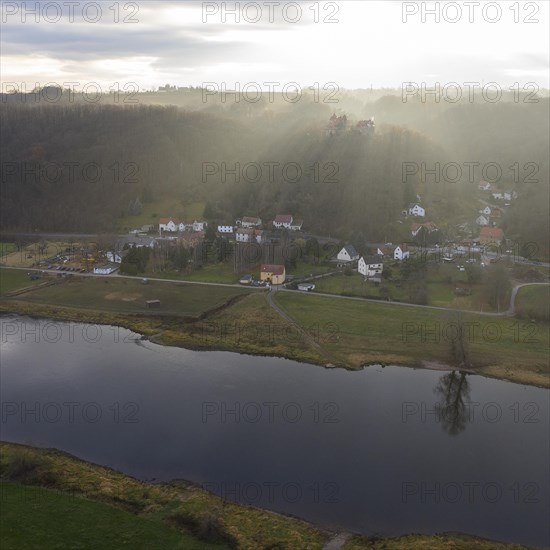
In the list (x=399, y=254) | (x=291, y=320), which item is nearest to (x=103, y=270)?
(x=291, y=320)

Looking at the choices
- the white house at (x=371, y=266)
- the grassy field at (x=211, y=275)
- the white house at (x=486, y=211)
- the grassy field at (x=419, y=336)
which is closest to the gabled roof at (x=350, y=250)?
the white house at (x=371, y=266)

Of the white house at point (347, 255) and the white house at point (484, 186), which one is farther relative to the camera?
the white house at point (484, 186)

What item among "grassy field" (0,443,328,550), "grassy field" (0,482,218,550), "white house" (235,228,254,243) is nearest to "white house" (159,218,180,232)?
"white house" (235,228,254,243)

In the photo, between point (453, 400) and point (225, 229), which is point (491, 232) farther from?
point (453, 400)

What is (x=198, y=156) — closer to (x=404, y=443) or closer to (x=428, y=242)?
(x=428, y=242)

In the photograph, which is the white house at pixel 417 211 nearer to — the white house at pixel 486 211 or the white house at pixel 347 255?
the white house at pixel 486 211

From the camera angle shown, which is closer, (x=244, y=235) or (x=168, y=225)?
(x=244, y=235)

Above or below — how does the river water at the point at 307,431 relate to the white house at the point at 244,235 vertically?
below
